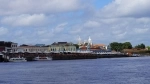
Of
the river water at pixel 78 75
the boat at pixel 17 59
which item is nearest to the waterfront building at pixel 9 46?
the boat at pixel 17 59

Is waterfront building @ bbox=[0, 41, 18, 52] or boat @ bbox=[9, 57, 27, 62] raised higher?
waterfront building @ bbox=[0, 41, 18, 52]

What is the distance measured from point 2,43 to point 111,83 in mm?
151627

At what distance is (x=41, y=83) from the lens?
148 feet

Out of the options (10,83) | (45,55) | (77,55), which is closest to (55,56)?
(45,55)

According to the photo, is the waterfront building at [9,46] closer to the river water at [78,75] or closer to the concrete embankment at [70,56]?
the concrete embankment at [70,56]

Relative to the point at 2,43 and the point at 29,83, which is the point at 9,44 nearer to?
the point at 2,43

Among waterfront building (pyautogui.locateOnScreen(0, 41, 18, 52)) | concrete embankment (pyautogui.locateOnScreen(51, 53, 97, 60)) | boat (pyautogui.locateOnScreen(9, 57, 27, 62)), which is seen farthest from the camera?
waterfront building (pyautogui.locateOnScreen(0, 41, 18, 52))

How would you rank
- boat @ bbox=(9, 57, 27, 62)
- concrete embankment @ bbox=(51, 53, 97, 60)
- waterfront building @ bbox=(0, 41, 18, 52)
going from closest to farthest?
boat @ bbox=(9, 57, 27, 62)
concrete embankment @ bbox=(51, 53, 97, 60)
waterfront building @ bbox=(0, 41, 18, 52)

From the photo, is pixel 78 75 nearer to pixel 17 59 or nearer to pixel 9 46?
pixel 17 59

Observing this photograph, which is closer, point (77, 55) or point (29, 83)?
point (29, 83)

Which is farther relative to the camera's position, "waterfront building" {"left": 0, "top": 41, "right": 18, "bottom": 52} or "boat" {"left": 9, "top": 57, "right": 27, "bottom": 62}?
"waterfront building" {"left": 0, "top": 41, "right": 18, "bottom": 52}

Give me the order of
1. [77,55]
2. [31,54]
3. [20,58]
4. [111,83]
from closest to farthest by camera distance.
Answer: [111,83], [20,58], [31,54], [77,55]

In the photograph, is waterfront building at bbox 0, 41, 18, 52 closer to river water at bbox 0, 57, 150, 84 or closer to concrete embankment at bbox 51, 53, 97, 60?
concrete embankment at bbox 51, 53, 97, 60

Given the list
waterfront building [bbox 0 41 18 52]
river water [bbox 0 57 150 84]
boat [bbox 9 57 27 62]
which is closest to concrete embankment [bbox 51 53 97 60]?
boat [bbox 9 57 27 62]
